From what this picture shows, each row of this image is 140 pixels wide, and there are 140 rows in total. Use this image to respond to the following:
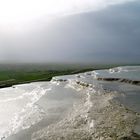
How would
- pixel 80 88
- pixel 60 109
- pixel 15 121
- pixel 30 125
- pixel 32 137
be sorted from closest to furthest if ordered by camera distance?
pixel 32 137, pixel 30 125, pixel 15 121, pixel 60 109, pixel 80 88

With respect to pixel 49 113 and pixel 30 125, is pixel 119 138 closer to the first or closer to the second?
pixel 30 125

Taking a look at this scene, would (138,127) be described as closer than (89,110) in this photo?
Yes

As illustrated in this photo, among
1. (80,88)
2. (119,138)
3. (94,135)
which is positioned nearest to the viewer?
(119,138)

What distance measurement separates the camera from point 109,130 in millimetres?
28266

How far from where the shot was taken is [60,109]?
43.1 meters

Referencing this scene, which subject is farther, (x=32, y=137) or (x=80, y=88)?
(x=80, y=88)

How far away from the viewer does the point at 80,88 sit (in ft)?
222

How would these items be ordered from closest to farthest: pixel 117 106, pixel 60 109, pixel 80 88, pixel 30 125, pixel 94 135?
pixel 94 135 → pixel 30 125 → pixel 117 106 → pixel 60 109 → pixel 80 88

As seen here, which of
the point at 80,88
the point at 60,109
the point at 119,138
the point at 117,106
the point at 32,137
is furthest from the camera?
the point at 80,88

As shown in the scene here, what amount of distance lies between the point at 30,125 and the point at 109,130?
10193 mm

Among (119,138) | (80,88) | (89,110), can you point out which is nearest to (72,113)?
(89,110)

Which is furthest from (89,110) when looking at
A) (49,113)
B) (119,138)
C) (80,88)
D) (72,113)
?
(80,88)

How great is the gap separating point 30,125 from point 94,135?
9.71 metres

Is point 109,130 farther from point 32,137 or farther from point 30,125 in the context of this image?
point 30,125
